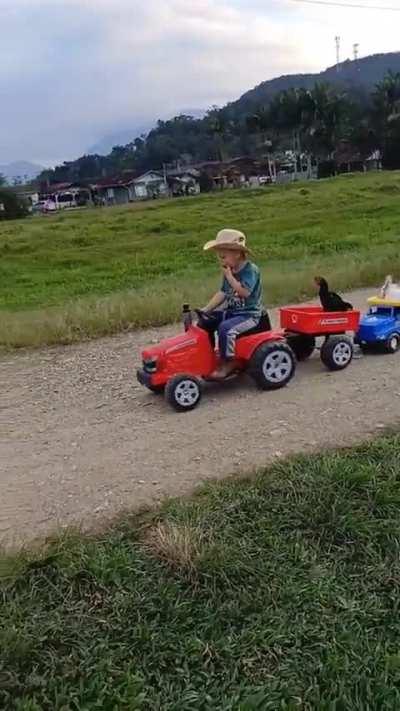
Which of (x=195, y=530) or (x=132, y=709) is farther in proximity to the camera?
(x=195, y=530)

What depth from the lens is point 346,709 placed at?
230cm

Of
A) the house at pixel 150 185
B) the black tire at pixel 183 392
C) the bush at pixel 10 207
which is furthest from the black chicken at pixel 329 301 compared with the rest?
the house at pixel 150 185

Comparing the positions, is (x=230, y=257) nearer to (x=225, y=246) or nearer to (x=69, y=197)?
(x=225, y=246)

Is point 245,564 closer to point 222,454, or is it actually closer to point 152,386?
point 222,454

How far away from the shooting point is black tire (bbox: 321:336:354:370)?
5.59 metres

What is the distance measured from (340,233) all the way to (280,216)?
8.62 meters

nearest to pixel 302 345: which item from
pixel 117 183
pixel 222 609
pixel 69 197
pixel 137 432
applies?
pixel 137 432

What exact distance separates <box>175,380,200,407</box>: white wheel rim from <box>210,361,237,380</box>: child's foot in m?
0.25

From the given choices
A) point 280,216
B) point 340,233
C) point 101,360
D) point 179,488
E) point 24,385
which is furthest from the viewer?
point 280,216

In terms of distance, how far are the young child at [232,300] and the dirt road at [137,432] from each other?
1.21 feet

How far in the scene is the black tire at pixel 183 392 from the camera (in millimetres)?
4926

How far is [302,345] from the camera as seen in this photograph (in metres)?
5.94

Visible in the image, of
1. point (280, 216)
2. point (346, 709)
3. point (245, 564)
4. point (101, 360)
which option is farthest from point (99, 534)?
point (280, 216)

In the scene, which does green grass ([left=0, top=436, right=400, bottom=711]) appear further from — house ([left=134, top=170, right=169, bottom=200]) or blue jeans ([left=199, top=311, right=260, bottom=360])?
house ([left=134, top=170, right=169, bottom=200])
